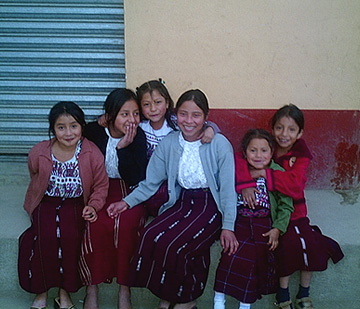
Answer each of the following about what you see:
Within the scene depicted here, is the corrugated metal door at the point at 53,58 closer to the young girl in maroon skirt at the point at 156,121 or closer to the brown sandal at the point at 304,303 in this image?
the young girl in maroon skirt at the point at 156,121

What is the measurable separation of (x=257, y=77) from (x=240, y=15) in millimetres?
501

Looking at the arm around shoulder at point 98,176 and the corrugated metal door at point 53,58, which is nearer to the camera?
the arm around shoulder at point 98,176

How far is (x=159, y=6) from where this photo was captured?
3.25 metres

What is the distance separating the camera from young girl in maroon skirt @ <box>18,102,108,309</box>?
2551 millimetres

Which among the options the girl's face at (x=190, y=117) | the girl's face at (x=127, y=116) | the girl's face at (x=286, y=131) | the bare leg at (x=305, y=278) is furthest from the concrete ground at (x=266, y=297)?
the girl's face at (x=127, y=116)

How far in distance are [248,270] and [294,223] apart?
49 centimetres

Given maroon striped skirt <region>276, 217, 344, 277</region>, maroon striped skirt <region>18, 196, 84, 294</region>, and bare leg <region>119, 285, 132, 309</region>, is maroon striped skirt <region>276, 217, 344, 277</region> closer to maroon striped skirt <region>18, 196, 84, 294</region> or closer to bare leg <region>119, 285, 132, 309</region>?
bare leg <region>119, 285, 132, 309</region>

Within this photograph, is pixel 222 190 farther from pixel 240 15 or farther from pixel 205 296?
pixel 240 15

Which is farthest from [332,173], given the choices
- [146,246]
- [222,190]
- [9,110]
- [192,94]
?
[9,110]

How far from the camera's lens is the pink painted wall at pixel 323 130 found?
339 centimetres

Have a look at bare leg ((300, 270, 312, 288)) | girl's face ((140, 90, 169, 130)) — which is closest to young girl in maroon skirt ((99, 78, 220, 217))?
girl's face ((140, 90, 169, 130))

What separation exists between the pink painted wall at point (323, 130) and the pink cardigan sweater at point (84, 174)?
3.55 feet

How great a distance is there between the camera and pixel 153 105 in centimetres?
294

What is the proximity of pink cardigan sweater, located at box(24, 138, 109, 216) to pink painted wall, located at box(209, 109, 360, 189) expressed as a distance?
1082mm
